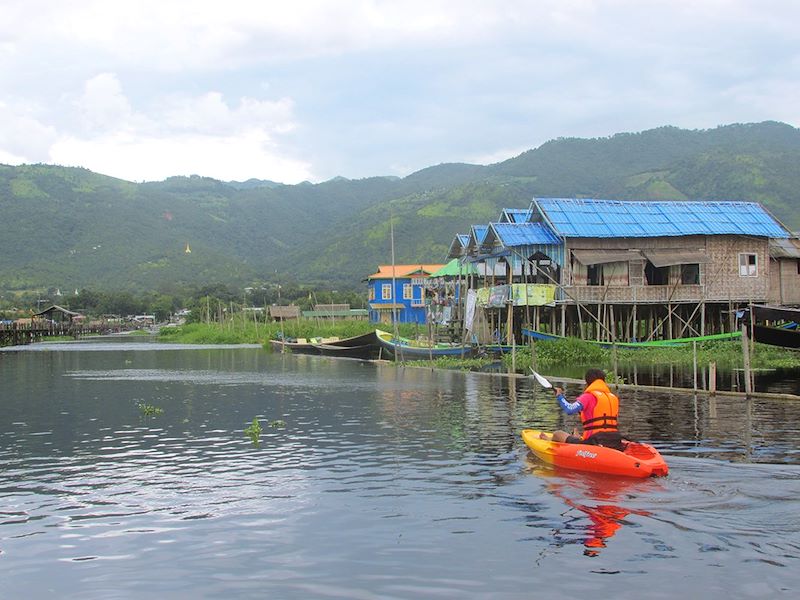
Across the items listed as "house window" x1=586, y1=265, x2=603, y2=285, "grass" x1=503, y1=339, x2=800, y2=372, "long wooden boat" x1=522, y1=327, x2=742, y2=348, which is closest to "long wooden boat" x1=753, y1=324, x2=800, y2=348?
"grass" x1=503, y1=339, x2=800, y2=372

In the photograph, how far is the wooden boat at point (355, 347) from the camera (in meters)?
52.4

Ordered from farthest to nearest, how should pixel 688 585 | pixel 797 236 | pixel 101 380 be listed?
pixel 797 236
pixel 101 380
pixel 688 585

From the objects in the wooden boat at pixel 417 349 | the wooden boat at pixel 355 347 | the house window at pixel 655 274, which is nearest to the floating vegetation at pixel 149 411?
the wooden boat at pixel 417 349

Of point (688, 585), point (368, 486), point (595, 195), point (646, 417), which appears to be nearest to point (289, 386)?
point (646, 417)

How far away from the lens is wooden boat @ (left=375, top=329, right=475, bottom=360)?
42.5 metres

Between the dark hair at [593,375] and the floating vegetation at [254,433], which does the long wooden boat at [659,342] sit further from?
the dark hair at [593,375]

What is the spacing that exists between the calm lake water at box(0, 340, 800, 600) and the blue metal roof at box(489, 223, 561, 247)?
18097mm

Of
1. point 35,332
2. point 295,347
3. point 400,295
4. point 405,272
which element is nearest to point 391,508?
point 295,347

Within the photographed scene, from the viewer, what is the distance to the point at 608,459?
13.9 meters

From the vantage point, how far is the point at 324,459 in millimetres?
16781

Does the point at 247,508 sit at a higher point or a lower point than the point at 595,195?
lower

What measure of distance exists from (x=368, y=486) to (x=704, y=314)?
109 feet

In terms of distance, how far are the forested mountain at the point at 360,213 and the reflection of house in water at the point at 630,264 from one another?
233ft

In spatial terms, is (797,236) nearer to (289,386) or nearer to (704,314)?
(704,314)
